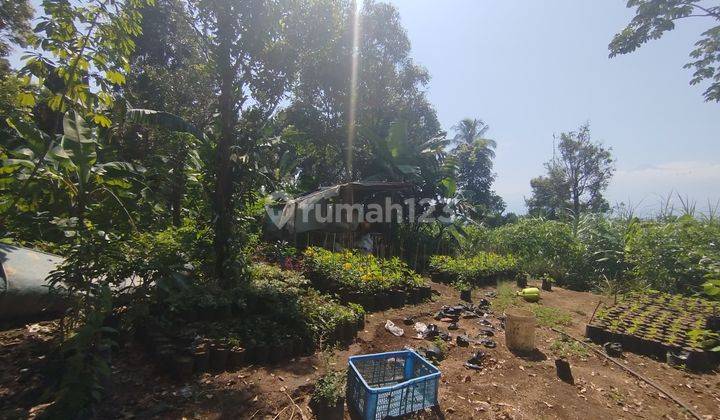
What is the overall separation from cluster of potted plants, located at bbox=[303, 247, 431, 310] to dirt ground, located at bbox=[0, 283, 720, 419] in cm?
182

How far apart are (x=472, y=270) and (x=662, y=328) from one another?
16.0ft

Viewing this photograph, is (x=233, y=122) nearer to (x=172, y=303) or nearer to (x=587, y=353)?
Answer: (x=172, y=303)

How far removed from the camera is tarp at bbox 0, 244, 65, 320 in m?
4.16

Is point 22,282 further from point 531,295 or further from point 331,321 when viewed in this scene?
point 531,295

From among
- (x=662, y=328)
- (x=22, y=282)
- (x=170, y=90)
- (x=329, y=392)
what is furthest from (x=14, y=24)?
(x=662, y=328)

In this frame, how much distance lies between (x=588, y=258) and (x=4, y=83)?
1722cm

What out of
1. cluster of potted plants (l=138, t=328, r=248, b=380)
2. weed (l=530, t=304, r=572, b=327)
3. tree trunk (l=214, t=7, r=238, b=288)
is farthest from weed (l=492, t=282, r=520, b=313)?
tree trunk (l=214, t=7, r=238, b=288)

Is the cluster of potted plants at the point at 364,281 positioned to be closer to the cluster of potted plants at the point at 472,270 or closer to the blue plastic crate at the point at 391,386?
the cluster of potted plants at the point at 472,270

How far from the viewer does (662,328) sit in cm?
584

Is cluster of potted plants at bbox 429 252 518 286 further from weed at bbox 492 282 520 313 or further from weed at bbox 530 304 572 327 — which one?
weed at bbox 530 304 572 327

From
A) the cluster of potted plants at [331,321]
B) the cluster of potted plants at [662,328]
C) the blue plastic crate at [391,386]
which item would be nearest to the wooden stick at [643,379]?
the cluster of potted plants at [662,328]

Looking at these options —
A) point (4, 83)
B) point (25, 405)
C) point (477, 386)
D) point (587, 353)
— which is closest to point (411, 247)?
point (587, 353)

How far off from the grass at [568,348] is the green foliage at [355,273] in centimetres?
314

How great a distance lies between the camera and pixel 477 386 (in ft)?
13.4
